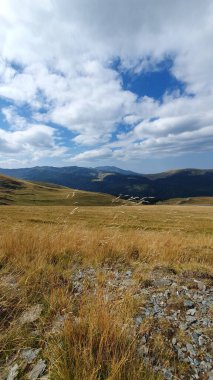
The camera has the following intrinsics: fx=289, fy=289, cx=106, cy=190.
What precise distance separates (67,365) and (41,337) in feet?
2.68

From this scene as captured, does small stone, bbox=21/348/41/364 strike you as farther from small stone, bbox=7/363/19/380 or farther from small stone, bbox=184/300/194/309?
small stone, bbox=184/300/194/309

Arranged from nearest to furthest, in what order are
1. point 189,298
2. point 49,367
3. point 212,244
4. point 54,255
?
point 49,367, point 189,298, point 54,255, point 212,244

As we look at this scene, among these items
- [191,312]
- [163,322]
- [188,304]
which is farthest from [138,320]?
[188,304]

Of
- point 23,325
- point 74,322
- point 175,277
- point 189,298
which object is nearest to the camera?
point 74,322

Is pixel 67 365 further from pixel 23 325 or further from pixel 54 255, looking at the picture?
pixel 54 255

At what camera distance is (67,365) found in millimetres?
3463

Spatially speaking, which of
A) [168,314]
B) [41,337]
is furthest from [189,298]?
[41,337]

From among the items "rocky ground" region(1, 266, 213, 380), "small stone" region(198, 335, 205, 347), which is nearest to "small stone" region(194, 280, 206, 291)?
"rocky ground" region(1, 266, 213, 380)

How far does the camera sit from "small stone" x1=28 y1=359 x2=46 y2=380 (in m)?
3.41

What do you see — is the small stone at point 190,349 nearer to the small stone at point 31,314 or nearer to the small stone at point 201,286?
the small stone at point 201,286

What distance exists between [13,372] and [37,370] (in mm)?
285

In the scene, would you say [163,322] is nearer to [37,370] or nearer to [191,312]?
[191,312]

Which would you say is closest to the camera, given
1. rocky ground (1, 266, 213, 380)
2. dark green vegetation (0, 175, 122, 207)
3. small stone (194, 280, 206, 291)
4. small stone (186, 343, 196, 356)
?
rocky ground (1, 266, 213, 380)

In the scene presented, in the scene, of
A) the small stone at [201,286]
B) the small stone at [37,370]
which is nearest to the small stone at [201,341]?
the small stone at [201,286]
